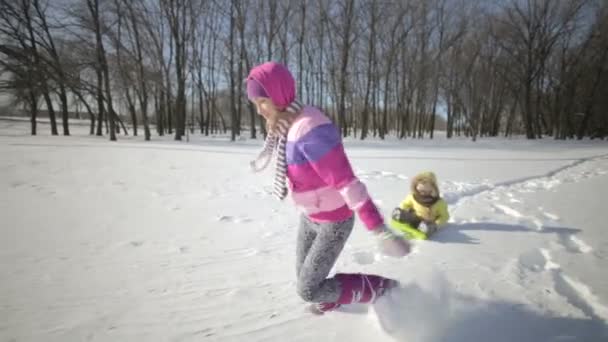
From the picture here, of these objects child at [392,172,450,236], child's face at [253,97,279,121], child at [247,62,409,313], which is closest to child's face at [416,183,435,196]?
child at [392,172,450,236]

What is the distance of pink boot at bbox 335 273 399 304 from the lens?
1641mm

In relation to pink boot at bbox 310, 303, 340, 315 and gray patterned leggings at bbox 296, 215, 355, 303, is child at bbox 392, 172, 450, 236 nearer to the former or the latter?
pink boot at bbox 310, 303, 340, 315

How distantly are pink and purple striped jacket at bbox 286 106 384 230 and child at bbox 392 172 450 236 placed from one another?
70.6 inches

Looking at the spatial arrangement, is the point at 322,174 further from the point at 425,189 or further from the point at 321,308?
the point at 425,189

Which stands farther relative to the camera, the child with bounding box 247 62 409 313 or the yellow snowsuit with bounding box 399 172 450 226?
the yellow snowsuit with bounding box 399 172 450 226

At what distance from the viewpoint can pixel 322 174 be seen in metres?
1.40

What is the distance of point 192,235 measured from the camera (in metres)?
3.12

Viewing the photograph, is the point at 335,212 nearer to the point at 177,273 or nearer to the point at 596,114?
the point at 177,273

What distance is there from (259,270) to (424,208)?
1995mm

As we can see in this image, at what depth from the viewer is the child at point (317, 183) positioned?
1.38 meters

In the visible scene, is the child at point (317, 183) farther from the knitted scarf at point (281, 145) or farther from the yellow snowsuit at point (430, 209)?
the yellow snowsuit at point (430, 209)

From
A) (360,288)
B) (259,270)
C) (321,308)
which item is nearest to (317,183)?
(360,288)

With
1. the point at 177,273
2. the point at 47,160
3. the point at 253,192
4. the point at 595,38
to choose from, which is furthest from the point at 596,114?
the point at 47,160

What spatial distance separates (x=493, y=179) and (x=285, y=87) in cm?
605
